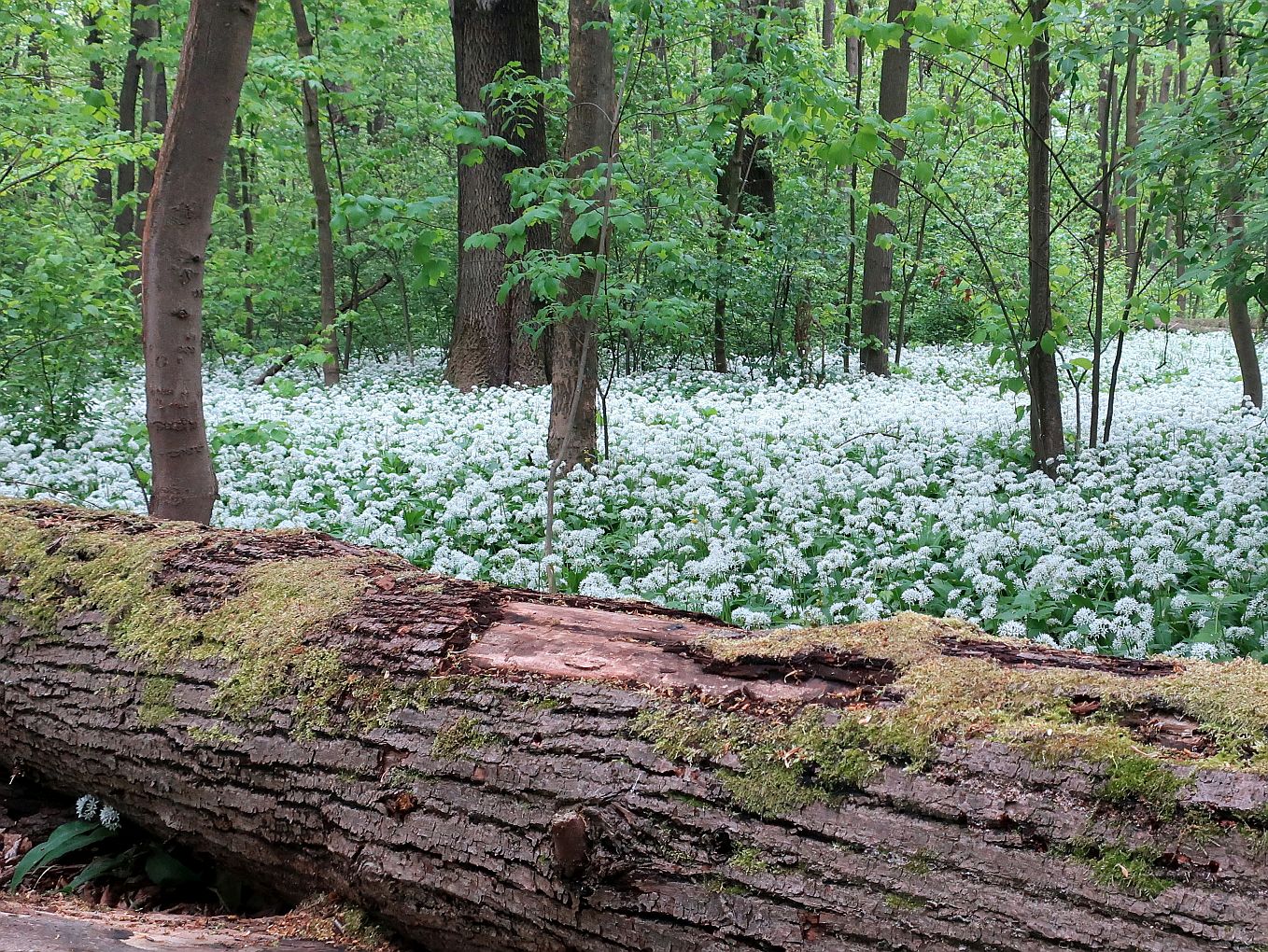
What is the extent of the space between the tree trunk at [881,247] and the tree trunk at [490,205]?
500cm

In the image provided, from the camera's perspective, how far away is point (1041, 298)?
6945mm

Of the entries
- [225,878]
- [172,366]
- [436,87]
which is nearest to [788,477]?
[172,366]

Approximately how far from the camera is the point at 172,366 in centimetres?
421

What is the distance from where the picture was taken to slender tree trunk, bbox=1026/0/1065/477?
6918 millimetres

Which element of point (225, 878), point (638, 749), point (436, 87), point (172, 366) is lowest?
point (225, 878)

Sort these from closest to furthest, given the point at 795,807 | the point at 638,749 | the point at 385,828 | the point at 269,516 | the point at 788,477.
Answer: the point at 795,807 < the point at 638,749 < the point at 385,828 < the point at 269,516 < the point at 788,477

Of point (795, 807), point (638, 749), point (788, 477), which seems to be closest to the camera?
point (795, 807)

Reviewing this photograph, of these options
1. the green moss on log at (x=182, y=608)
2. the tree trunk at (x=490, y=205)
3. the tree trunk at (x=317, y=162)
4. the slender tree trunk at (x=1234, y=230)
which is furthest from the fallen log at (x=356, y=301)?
the green moss on log at (x=182, y=608)

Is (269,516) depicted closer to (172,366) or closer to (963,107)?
(172,366)

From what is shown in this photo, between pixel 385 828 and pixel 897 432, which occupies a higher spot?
pixel 897 432

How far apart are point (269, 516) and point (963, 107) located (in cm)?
620

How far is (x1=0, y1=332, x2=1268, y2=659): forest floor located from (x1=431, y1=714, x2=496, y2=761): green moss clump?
8.29ft

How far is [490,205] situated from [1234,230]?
842 cm

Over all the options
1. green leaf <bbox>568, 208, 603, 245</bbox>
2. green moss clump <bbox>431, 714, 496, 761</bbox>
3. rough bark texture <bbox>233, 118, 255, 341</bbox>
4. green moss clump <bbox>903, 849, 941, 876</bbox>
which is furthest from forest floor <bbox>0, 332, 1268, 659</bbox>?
rough bark texture <bbox>233, 118, 255, 341</bbox>
